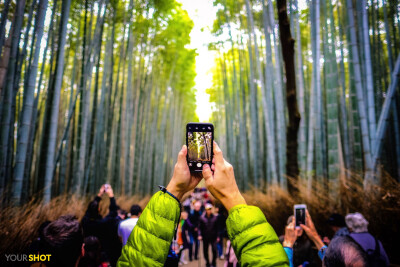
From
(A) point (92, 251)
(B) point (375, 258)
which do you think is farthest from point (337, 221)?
(A) point (92, 251)

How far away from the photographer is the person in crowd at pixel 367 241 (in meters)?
1.55

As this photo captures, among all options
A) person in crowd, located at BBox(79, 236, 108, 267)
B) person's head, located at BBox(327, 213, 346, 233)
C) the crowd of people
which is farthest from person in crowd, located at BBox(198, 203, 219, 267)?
the crowd of people

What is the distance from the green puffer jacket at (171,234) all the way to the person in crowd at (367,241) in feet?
4.50

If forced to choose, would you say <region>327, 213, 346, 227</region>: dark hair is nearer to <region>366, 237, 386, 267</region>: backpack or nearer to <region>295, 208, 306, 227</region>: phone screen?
<region>366, 237, 386, 267</region>: backpack

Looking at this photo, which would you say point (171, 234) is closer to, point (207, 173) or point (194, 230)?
point (207, 173)

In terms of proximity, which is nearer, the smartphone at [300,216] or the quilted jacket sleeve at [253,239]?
the quilted jacket sleeve at [253,239]

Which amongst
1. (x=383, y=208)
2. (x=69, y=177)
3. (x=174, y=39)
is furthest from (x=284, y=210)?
(x=174, y=39)

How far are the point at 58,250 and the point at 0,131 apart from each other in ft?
8.38

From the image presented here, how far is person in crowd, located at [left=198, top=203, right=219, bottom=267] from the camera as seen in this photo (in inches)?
178

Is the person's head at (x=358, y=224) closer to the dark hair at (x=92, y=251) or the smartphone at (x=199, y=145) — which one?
the smartphone at (x=199, y=145)

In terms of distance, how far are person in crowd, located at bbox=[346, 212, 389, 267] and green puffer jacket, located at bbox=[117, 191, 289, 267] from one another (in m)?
1.37

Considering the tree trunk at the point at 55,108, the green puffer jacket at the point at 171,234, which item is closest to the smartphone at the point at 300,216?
the green puffer jacket at the point at 171,234

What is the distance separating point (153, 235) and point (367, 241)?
5.75 ft

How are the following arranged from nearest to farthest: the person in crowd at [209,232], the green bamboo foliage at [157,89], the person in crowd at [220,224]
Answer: the green bamboo foliage at [157,89] < the person in crowd at [209,232] < the person in crowd at [220,224]
